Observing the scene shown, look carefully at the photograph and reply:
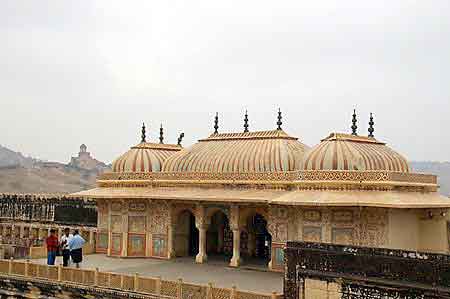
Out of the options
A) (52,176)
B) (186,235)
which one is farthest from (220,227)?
(52,176)

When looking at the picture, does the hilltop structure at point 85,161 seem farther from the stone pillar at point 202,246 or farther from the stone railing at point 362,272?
the stone railing at point 362,272

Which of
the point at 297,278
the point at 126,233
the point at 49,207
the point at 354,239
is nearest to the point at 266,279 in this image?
the point at 354,239

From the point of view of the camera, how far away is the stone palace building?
58.1 ft

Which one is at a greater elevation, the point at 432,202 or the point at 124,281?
the point at 432,202

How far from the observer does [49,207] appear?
3036 cm

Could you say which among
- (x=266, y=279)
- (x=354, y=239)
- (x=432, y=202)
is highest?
(x=432, y=202)

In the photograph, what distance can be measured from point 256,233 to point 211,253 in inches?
89.2

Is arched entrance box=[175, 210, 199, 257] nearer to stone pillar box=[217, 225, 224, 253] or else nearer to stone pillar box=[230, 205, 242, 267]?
stone pillar box=[217, 225, 224, 253]

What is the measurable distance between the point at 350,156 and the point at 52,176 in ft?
210

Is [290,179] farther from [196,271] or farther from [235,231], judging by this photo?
[196,271]

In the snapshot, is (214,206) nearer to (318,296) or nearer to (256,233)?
(256,233)

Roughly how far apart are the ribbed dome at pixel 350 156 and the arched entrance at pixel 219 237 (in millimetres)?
5467

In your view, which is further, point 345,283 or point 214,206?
point 214,206

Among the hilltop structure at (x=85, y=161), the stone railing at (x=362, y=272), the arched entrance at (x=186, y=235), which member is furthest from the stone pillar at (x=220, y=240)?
the hilltop structure at (x=85, y=161)
